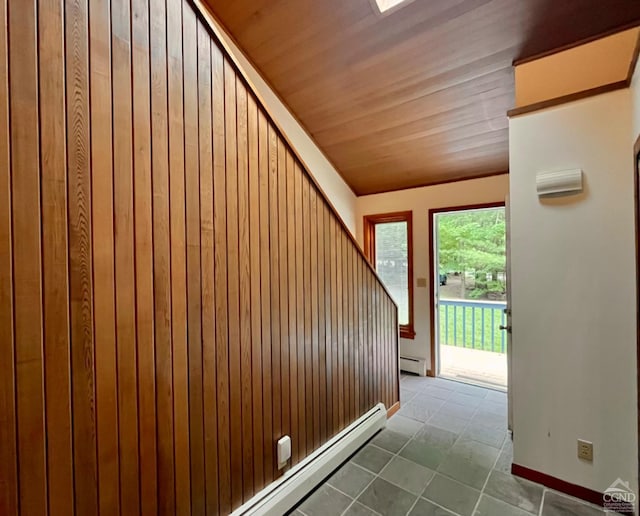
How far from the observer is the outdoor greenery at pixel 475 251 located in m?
5.10

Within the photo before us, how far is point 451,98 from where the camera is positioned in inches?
103

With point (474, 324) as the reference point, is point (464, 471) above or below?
below

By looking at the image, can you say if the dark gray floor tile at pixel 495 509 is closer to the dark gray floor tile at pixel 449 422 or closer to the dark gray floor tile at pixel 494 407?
the dark gray floor tile at pixel 449 422

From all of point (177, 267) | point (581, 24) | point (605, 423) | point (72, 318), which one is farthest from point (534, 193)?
point (72, 318)

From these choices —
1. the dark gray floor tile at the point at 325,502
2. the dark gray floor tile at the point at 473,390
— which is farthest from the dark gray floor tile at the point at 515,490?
the dark gray floor tile at the point at 473,390

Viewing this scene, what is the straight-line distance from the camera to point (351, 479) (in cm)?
196

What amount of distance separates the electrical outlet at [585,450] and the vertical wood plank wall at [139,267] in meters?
1.63

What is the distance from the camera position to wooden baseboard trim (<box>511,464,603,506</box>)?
1.77 m

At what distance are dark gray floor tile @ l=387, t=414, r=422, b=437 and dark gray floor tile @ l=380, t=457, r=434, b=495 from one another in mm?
398

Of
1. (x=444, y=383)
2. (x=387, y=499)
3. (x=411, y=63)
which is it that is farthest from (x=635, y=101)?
(x=444, y=383)

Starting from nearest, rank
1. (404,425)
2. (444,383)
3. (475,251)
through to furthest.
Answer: (404,425)
(444,383)
(475,251)

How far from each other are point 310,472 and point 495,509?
1.03 metres

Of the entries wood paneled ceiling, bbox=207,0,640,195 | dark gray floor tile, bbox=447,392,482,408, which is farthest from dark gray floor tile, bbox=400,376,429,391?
wood paneled ceiling, bbox=207,0,640,195

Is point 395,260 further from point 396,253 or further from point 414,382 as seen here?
point 414,382
